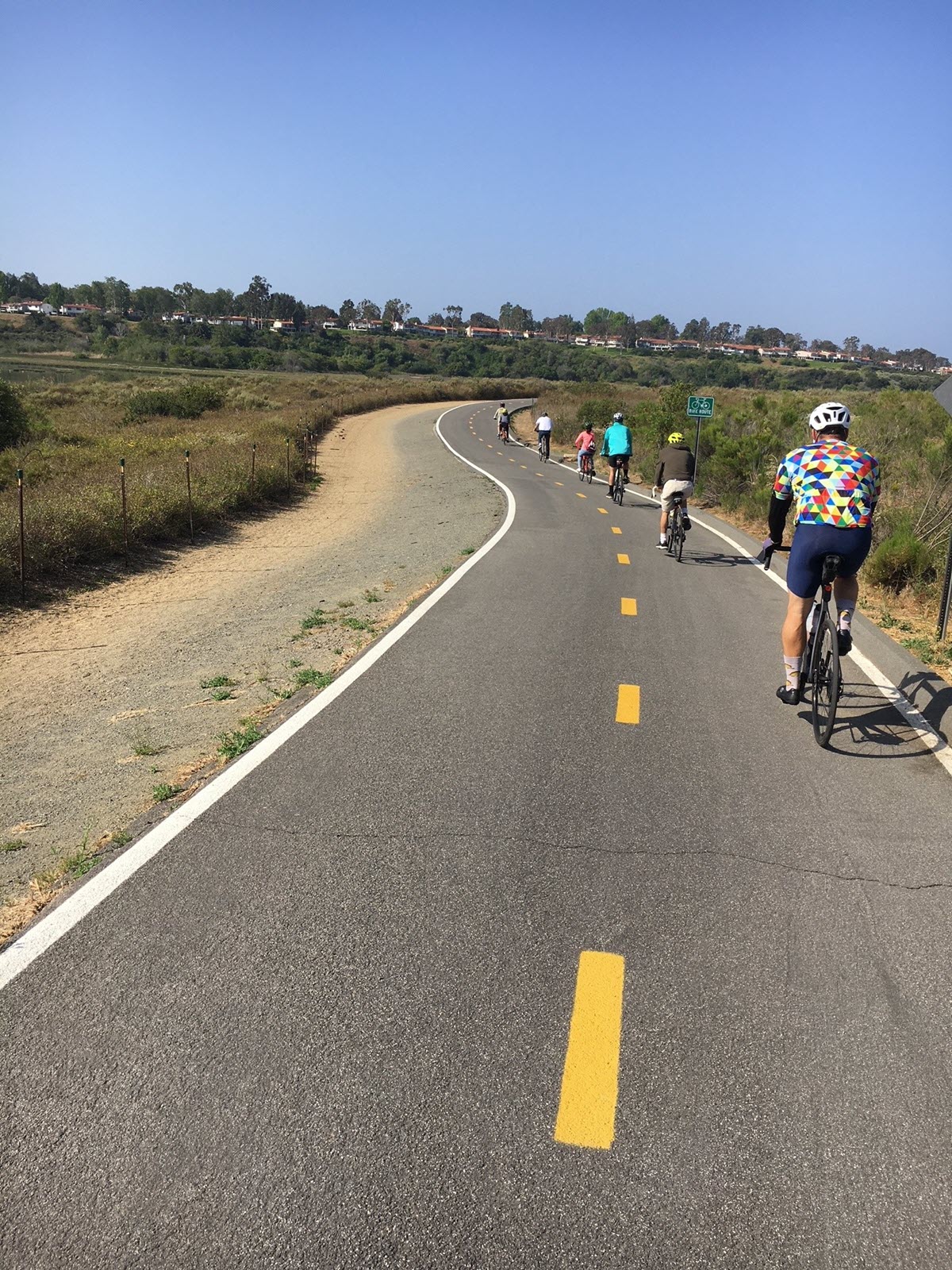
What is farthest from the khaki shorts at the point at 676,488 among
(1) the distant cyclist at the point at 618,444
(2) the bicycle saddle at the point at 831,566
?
(2) the bicycle saddle at the point at 831,566

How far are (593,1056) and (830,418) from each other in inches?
199

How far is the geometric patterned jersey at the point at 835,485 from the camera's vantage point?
6707 mm

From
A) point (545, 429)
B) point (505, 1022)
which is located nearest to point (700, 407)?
point (545, 429)

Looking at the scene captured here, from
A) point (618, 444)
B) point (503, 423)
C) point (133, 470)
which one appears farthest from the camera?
point (503, 423)

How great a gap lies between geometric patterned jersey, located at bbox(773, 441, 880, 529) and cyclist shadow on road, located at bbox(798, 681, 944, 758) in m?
1.59

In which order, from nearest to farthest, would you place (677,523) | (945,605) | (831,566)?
(831,566)
(945,605)
(677,523)

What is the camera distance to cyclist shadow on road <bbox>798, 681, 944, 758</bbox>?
23.1 ft

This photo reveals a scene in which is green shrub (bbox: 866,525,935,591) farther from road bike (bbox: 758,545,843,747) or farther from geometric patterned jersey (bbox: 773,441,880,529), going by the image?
geometric patterned jersey (bbox: 773,441,880,529)

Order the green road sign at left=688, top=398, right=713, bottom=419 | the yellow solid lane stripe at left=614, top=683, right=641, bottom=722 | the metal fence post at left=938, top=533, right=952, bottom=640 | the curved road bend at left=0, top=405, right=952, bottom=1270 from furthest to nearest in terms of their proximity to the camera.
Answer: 1. the green road sign at left=688, top=398, right=713, bottom=419
2. the metal fence post at left=938, top=533, right=952, bottom=640
3. the yellow solid lane stripe at left=614, top=683, right=641, bottom=722
4. the curved road bend at left=0, top=405, right=952, bottom=1270

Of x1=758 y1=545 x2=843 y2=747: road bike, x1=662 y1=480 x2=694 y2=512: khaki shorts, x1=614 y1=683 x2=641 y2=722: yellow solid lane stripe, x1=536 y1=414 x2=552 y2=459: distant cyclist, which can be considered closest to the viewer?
x1=758 y1=545 x2=843 y2=747: road bike

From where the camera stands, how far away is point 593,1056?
357 cm

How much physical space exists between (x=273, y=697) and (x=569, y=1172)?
5.63 m

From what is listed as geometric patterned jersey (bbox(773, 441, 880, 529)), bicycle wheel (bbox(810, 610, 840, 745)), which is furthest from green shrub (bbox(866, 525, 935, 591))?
geometric patterned jersey (bbox(773, 441, 880, 529))

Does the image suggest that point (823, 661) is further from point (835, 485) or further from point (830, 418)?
point (830, 418)
